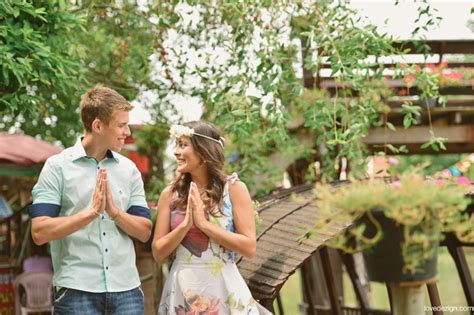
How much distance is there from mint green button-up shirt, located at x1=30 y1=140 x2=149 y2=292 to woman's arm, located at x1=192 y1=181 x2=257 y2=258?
13.3 inches

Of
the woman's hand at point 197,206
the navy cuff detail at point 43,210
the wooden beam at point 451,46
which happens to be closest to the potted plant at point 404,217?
the woman's hand at point 197,206

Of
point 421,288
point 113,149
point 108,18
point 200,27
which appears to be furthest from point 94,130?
point 108,18

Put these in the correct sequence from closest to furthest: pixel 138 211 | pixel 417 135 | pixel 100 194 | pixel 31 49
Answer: pixel 100 194, pixel 138 211, pixel 31 49, pixel 417 135

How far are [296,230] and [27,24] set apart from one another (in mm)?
2318

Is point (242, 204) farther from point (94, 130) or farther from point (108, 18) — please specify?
point (108, 18)

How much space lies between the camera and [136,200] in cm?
362

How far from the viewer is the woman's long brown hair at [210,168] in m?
3.73

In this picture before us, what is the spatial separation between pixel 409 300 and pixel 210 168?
60.8 inches

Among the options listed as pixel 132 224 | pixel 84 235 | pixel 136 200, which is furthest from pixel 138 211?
pixel 84 235

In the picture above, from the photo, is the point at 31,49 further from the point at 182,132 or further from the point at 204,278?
the point at 204,278

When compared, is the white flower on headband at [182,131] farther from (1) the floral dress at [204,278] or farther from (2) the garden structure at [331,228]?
(2) the garden structure at [331,228]

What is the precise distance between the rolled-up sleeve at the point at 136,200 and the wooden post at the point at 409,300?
4.80 feet

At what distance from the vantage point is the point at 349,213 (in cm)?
246

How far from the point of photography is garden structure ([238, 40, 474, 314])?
4.30 m
